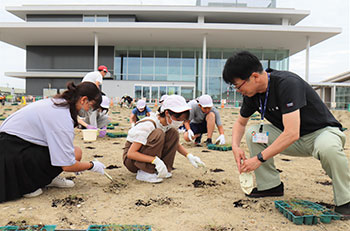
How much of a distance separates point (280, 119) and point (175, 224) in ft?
3.94

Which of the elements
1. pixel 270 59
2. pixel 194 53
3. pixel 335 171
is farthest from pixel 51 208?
pixel 270 59

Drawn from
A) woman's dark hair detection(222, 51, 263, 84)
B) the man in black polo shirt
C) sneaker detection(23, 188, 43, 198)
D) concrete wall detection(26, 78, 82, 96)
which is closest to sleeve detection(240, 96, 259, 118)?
the man in black polo shirt

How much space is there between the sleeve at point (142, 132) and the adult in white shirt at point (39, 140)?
0.56 m

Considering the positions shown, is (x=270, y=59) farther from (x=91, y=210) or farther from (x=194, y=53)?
(x=91, y=210)

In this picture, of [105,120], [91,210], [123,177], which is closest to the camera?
[91,210]

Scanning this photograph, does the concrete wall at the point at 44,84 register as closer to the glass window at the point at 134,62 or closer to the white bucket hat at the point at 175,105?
the glass window at the point at 134,62

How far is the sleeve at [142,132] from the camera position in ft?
8.34

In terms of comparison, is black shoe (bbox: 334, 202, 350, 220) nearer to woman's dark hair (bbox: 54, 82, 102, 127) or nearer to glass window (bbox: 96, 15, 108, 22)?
woman's dark hair (bbox: 54, 82, 102, 127)

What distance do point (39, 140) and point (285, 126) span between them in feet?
6.21

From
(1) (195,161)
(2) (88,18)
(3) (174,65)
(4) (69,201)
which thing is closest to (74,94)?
(4) (69,201)

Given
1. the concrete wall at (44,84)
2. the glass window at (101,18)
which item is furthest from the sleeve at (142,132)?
the concrete wall at (44,84)

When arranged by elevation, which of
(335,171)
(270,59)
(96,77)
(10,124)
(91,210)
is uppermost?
(270,59)

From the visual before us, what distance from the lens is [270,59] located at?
75.0 ft

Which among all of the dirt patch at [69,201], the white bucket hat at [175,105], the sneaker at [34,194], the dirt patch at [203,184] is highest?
the white bucket hat at [175,105]
